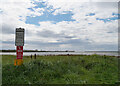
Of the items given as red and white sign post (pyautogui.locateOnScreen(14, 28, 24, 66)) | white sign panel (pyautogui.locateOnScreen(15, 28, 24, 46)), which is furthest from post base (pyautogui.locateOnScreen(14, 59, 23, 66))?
white sign panel (pyautogui.locateOnScreen(15, 28, 24, 46))

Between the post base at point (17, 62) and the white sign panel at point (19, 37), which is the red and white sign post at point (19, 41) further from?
the post base at point (17, 62)

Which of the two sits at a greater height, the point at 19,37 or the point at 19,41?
the point at 19,37

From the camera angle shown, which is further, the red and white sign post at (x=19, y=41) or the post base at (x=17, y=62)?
the red and white sign post at (x=19, y=41)

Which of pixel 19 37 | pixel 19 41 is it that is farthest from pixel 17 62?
pixel 19 37

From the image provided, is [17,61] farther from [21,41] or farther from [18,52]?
[21,41]

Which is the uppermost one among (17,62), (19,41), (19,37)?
(19,37)

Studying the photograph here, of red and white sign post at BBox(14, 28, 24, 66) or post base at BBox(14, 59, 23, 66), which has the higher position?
red and white sign post at BBox(14, 28, 24, 66)

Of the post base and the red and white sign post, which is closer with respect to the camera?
the post base

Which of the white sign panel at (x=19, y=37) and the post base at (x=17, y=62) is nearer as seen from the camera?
the post base at (x=17, y=62)

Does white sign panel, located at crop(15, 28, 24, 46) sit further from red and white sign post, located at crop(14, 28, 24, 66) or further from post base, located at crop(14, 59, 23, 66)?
post base, located at crop(14, 59, 23, 66)

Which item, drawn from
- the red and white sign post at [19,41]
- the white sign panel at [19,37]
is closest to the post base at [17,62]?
the red and white sign post at [19,41]

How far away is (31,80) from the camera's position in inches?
293

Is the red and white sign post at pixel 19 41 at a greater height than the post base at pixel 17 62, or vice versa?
the red and white sign post at pixel 19 41

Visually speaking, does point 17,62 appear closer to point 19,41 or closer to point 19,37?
point 19,41
